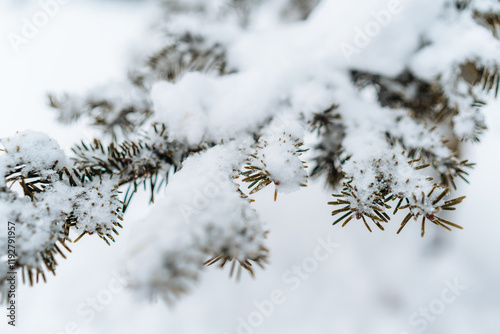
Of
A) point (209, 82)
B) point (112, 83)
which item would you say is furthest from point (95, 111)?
point (209, 82)

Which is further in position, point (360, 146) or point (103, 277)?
point (103, 277)

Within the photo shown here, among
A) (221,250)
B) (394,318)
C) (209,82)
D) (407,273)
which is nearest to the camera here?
(221,250)

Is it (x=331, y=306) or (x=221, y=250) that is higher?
(x=221, y=250)

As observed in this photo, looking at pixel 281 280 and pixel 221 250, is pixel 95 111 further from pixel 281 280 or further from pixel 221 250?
pixel 281 280

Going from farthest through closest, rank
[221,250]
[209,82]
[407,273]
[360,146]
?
Answer: [407,273]
[209,82]
[360,146]
[221,250]

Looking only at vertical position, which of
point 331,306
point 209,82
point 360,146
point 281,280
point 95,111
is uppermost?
point 95,111

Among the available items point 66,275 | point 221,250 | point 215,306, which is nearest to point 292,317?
point 215,306

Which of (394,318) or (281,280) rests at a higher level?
(281,280)

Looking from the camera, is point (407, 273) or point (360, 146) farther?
point (407, 273)

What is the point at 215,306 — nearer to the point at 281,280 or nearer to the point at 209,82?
the point at 281,280
